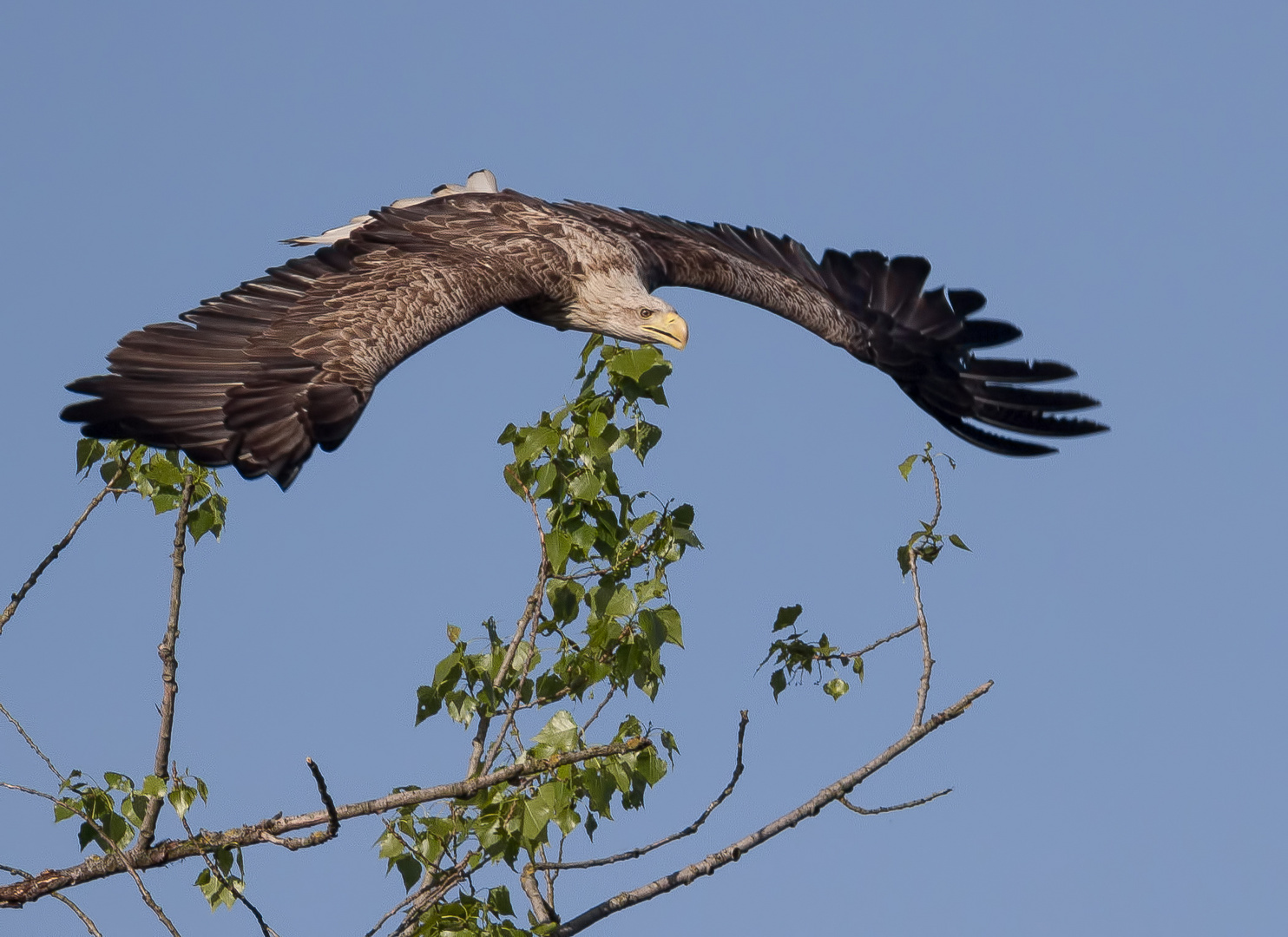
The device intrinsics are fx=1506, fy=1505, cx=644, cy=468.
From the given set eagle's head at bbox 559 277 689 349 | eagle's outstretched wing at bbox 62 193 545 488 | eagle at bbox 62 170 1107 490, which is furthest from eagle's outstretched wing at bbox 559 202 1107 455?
eagle's outstretched wing at bbox 62 193 545 488

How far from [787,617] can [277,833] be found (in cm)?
A: 201

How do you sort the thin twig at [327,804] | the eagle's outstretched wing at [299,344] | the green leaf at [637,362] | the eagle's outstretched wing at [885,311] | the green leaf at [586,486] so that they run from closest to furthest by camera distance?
the thin twig at [327,804]
the green leaf at [586,486]
the green leaf at [637,362]
the eagle's outstretched wing at [299,344]
the eagle's outstretched wing at [885,311]

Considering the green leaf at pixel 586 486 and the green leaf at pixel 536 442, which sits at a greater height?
the green leaf at pixel 536 442

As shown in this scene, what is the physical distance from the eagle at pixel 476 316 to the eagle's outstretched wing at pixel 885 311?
0.01 m

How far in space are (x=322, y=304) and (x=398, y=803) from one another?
3.54 m

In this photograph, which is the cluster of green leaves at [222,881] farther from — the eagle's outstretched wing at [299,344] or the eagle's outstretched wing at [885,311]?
the eagle's outstretched wing at [885,311]

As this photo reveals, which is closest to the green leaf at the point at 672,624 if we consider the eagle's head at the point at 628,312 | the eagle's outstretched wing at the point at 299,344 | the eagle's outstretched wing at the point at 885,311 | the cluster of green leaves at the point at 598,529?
the cluster of green leaves at the point at 598,529

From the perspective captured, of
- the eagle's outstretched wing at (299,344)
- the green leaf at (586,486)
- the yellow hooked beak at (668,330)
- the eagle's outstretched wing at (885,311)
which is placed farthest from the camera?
the eagle's outstretched wing at (885,311)

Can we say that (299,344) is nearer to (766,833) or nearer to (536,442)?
(536,442)

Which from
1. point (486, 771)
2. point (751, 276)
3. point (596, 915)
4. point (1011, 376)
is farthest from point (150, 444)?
point (1011, 376)

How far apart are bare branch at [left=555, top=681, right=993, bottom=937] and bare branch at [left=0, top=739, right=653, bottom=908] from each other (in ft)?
1.46

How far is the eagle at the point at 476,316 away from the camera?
6.28 metres

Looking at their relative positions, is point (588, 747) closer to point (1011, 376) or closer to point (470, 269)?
point (470, 269)

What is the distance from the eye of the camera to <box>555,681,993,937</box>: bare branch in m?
4.52
